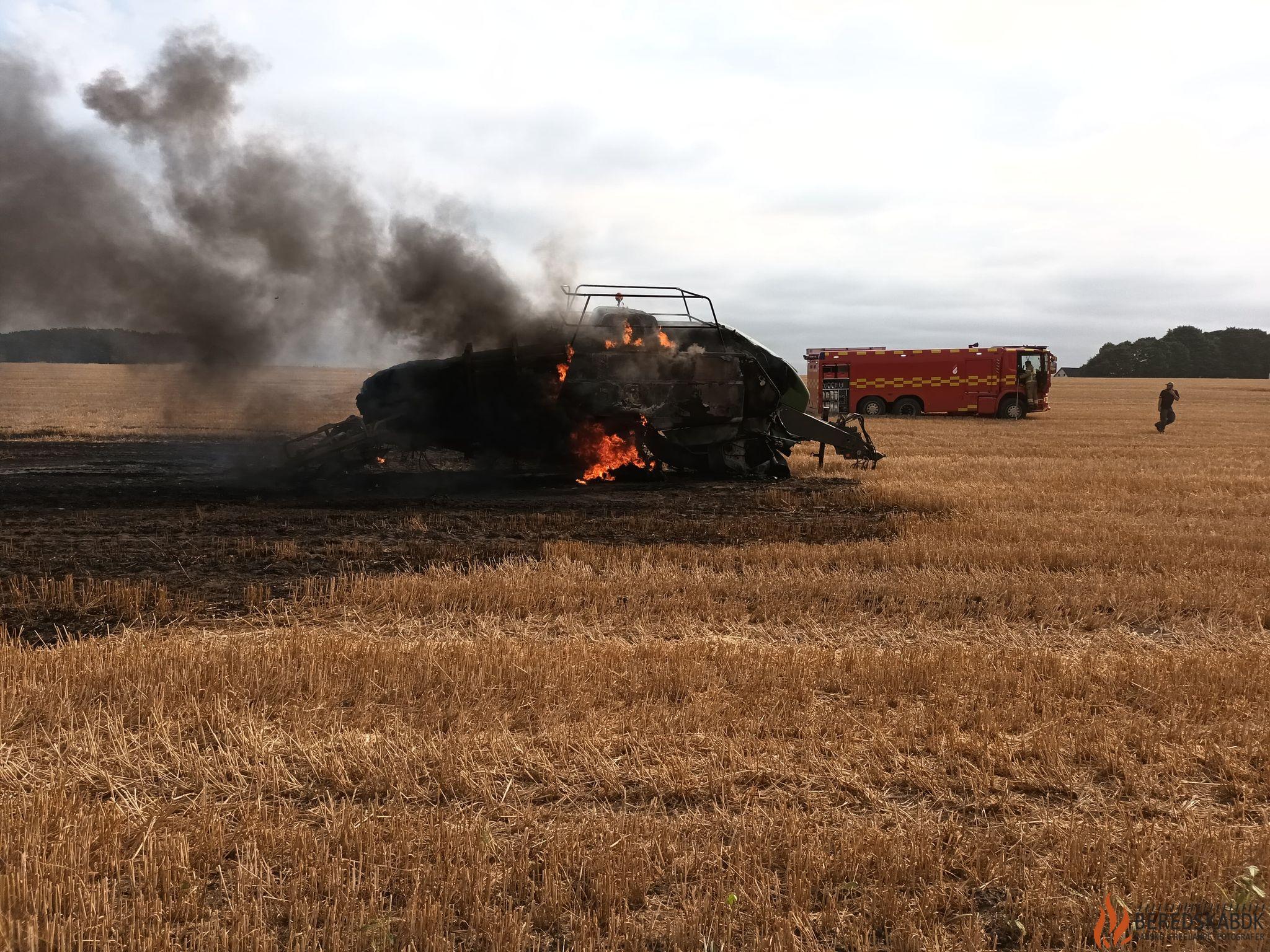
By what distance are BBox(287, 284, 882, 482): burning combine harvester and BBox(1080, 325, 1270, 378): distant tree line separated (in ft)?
300

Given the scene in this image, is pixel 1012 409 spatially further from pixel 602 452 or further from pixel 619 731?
pixel 619 731

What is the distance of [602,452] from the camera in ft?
46.7

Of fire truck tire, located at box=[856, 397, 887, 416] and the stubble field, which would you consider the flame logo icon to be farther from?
fire truck tire, located at box=[856, 397, 887, 416]

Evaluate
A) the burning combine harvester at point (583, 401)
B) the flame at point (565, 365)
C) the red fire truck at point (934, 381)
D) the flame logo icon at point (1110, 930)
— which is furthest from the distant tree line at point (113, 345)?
the red fire truck at point (934, 381)

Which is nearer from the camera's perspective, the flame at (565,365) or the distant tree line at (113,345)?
the flame at (565,365)

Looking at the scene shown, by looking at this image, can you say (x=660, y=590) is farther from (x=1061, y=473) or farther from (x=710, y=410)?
(x=1061, y=473)

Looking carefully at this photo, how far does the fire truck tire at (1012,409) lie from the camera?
3219cm

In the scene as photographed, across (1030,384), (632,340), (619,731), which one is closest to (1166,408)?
(1030,384)

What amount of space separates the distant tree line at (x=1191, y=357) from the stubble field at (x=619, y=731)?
315 feet

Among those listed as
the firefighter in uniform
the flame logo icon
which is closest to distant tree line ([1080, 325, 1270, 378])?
the firefighter in uniform

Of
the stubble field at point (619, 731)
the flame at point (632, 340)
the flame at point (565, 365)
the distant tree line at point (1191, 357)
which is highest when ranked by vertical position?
the distant tree line at point (1191, 357)

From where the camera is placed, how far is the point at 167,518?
10.8 metres

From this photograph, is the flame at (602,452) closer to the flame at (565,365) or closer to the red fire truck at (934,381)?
the flame at (565,365)

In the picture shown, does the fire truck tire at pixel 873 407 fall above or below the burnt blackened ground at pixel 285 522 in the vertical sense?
above
